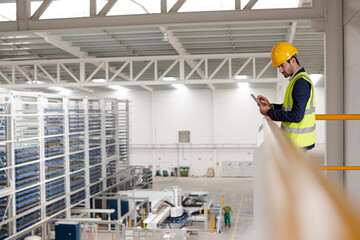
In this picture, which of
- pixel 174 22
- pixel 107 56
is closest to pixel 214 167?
pixel 107 56

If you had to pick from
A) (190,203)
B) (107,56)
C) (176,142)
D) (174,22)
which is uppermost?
(107,56)

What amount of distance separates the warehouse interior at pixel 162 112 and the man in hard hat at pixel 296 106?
0.94 feet

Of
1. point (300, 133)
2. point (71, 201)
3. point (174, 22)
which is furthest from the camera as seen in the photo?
point (71, 201)

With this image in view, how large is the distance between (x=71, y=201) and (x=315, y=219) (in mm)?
15288

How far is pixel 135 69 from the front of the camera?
2297cm

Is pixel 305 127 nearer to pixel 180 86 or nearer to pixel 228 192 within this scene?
pixel 228 192

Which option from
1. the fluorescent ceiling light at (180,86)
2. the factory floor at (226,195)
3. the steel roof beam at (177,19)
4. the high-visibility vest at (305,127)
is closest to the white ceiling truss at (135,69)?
the fluorescent ceiling light at (180,86)

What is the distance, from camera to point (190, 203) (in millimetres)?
18422

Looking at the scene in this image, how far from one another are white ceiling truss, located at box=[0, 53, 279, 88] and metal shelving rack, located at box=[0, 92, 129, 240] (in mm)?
1882

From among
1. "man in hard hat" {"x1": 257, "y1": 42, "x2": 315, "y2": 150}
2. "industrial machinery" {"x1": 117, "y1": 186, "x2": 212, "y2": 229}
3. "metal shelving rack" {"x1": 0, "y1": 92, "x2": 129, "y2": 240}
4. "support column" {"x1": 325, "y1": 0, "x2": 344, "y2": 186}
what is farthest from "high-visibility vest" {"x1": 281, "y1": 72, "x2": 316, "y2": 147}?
"industrial machinery" {"x1": 117, "y1": 186, "x2": 212, "y2": 229}

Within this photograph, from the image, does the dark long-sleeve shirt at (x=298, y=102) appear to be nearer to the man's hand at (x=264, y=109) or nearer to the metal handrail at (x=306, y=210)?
the man's hand at (x=264, y=109)

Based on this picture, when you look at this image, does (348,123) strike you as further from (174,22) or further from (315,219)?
(315,219)

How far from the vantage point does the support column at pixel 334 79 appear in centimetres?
600

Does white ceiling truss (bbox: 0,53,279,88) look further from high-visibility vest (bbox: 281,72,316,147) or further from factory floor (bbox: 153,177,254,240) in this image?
high-visibility vest (bbox: 281,72,316,147)
